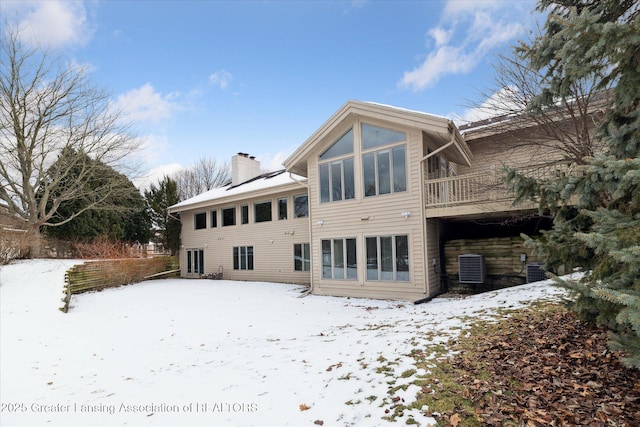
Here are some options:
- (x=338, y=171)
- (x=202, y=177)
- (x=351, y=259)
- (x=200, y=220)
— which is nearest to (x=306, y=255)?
(x=351, y=259)

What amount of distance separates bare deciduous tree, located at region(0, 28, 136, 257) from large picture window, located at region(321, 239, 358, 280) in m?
12.5

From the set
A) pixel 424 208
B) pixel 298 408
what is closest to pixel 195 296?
pixel 424 208

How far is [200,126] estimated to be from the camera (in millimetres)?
→ 21328

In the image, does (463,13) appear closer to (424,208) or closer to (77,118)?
(424,208)

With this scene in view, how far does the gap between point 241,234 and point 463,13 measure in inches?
534

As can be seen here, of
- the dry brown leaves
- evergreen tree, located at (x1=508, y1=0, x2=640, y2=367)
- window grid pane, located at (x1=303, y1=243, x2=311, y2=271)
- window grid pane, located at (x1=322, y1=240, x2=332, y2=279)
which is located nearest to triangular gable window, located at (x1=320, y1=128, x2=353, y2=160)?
window grid pane, located at (x1=322, y1=240, x2=332, y2=279)

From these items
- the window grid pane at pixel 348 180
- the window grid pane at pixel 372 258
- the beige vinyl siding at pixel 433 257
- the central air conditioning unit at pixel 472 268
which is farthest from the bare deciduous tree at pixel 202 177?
the central air conditioning unit at pixel 472 268

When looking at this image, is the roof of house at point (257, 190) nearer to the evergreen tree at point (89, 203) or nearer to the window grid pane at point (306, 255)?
the window grid pane at point (306, 255)

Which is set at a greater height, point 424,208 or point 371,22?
point 371,22

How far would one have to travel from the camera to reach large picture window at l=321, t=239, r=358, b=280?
11.4 meters

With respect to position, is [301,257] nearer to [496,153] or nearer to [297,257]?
[297,257]

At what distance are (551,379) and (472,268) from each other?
749cm

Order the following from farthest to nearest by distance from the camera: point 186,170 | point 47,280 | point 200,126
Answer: point 186,170 < point 200,126 < point 47,280

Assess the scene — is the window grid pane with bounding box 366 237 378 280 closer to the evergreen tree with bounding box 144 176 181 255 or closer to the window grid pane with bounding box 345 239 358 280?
the window grid pane with bounding box 345 239 358 280
